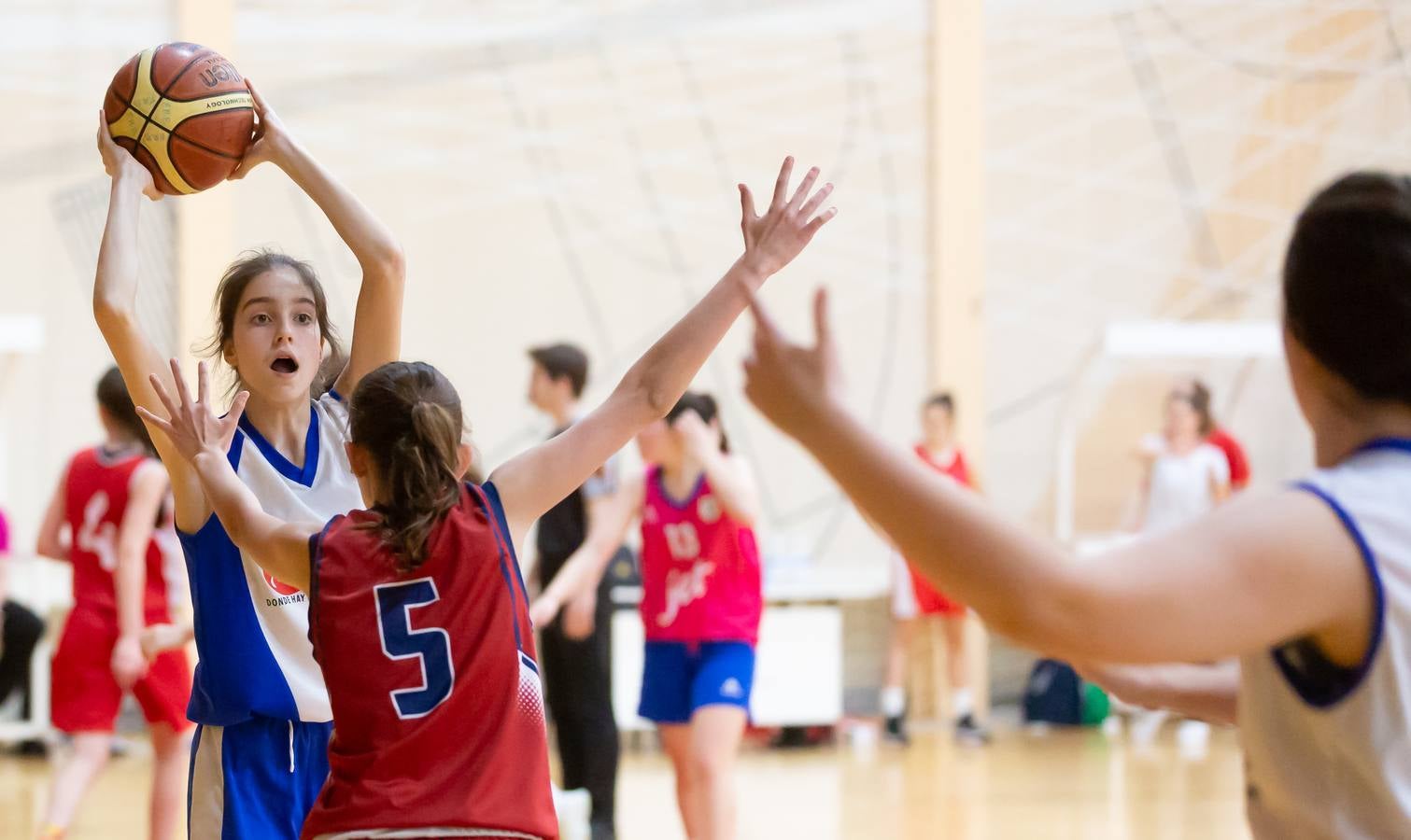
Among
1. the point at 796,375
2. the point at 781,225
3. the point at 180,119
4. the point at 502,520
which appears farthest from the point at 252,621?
the point at 796,375

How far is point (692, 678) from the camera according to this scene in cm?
491

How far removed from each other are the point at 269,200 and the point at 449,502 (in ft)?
24.0

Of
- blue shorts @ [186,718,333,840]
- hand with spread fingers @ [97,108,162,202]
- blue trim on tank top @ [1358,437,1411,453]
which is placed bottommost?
blue shorts @ [186,718,333,840]

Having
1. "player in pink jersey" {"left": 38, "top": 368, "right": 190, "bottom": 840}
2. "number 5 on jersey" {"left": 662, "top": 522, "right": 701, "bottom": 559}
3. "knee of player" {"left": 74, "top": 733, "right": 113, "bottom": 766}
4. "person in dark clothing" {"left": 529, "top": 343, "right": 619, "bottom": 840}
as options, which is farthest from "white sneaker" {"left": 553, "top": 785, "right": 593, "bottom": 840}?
"knee of player" {"left": 74, "top": 733, "right": 113, "bottom": 766}

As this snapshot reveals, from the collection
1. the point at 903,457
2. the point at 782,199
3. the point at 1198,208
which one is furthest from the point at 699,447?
the point at 1198,208

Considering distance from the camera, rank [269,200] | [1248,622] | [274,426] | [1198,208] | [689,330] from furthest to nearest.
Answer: [1198,208] < [269,200] < [274,426] < [689,330] < [1248,622]

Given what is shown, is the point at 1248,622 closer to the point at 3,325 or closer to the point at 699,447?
the point at 699,447

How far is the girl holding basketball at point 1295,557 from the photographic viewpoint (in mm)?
1166

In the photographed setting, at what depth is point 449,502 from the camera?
6.70 ft

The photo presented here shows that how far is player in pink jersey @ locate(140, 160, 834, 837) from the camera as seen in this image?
1.93m

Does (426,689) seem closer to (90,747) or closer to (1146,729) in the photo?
(90,747)

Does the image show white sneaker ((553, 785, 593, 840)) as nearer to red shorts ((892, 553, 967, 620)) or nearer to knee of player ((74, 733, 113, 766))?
knee of player ((74, 733, 113, 766))

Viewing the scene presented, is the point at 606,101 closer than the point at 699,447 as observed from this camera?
No

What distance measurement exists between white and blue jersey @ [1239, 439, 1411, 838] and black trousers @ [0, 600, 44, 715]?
7043 mm
